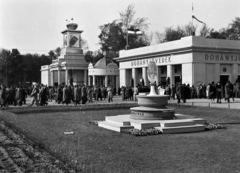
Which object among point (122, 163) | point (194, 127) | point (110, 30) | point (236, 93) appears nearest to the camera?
point (122, 163)

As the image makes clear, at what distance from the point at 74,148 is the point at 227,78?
27.8 meters

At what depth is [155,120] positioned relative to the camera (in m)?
11.9

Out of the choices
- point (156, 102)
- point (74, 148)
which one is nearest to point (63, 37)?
point (156, 102)

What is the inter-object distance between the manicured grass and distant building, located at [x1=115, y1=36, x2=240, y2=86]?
772 inches

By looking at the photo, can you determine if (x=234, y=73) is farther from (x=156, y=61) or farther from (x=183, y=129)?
(x=183, y=129)

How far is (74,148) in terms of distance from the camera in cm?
801

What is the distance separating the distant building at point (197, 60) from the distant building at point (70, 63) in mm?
19633

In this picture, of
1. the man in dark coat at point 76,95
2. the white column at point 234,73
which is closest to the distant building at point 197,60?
the white column at point 234,73

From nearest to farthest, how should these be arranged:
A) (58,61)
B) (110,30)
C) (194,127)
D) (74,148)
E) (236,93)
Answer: (74,148) → (194,127) → (236,93) → (58,61) → (110,30)

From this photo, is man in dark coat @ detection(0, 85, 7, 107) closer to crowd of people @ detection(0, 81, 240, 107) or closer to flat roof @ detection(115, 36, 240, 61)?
crowd of people @ detection(0, 81, 240, 107)

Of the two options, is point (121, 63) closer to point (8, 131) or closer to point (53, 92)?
point (53, 92)

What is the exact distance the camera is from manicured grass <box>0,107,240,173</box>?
6.27 metres

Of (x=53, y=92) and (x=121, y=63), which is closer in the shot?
(x=53, y=92)

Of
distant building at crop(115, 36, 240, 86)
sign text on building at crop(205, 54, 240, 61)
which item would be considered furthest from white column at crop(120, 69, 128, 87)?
sign text on building at crop(205, 54, 240, 61)
